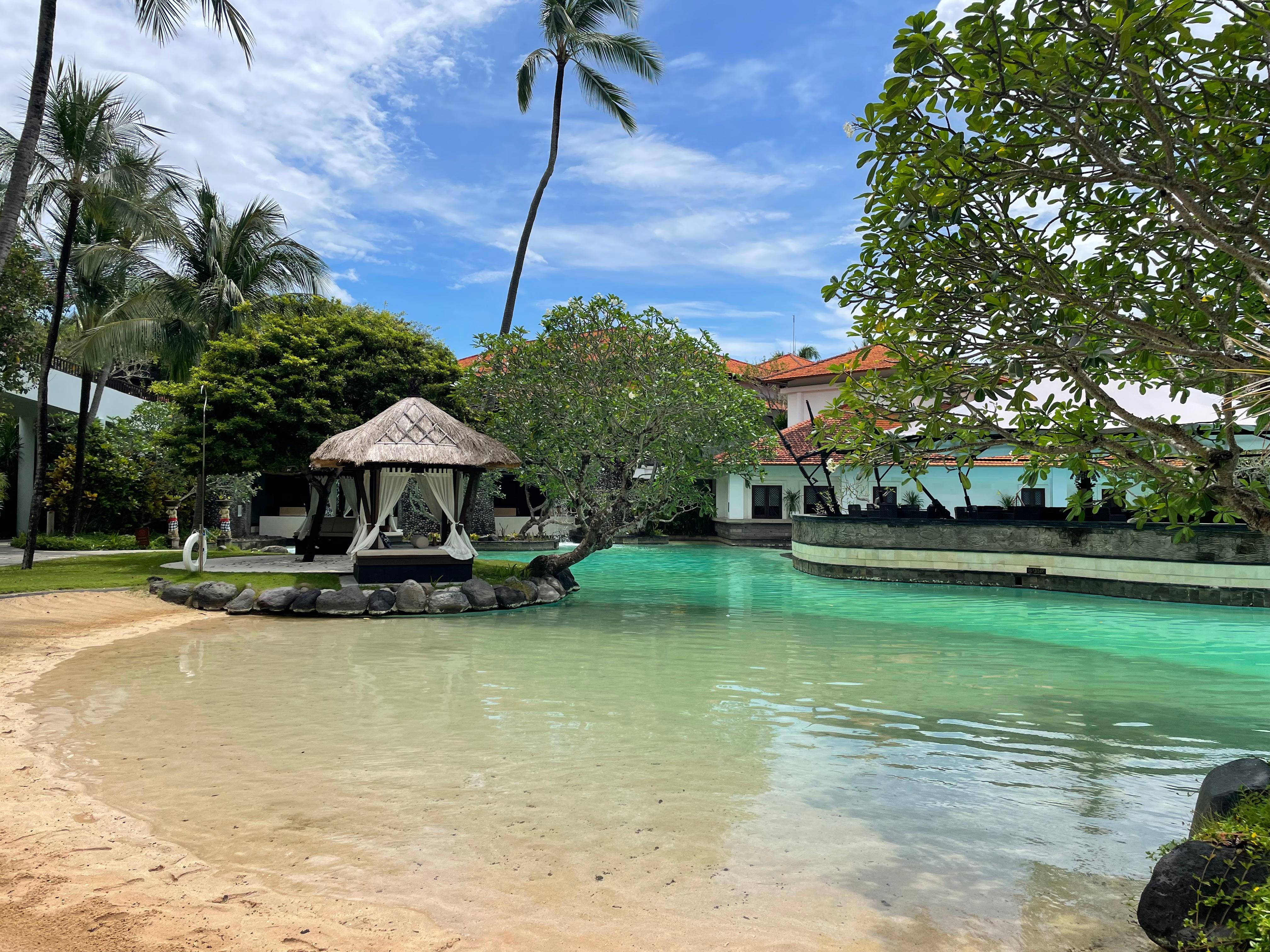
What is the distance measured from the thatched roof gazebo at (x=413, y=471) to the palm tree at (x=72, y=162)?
19.0 feet

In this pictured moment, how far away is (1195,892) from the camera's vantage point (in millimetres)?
3709

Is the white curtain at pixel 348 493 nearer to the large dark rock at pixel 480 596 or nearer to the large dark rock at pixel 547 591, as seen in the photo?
the large dark rock at pixel 547 591

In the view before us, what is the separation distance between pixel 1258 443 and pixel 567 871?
93.6 ft

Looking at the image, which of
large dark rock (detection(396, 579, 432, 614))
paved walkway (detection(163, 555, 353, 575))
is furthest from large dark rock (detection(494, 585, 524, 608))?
paved walkway (detection(163, 555, 353, 575))

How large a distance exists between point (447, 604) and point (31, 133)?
1013 centimetres

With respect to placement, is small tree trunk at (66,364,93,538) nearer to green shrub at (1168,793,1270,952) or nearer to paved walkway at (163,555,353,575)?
paved walkway at (163,555,353,575)

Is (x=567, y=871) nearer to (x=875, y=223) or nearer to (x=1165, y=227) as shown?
(x=875, y=223)

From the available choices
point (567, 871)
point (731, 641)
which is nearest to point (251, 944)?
point (567, 871)

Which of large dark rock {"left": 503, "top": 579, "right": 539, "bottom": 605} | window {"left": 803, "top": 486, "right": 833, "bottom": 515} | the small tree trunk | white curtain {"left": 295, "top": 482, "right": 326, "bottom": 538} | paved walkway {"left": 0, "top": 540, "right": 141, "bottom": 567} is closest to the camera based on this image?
large dark rock {"left": 503, "top": 579, "right": 539, "bottom": 605}

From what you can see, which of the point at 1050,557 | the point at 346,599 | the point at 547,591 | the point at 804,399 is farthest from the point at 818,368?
the point at 346,599

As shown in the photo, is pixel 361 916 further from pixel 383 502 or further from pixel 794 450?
pixel 794 450

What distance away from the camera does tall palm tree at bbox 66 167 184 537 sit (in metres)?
17.1

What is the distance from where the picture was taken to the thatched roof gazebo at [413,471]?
1603 centimetres

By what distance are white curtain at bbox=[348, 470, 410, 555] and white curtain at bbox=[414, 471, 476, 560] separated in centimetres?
35
